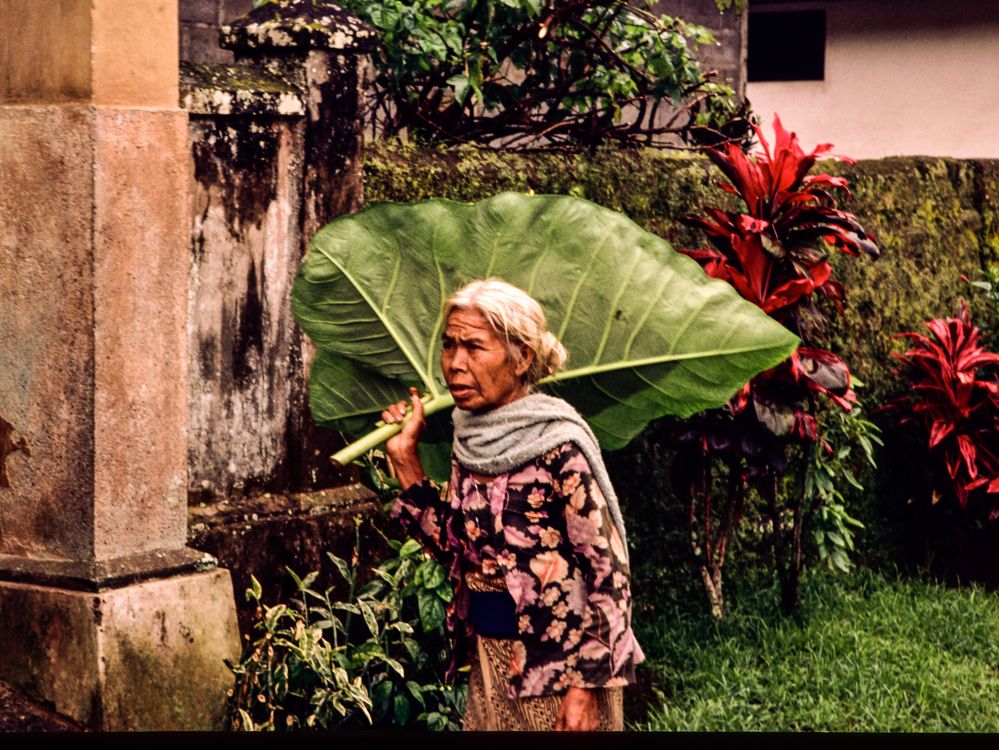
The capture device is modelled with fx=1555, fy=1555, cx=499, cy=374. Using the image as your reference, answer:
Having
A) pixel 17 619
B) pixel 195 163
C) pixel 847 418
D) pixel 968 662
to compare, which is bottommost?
pixel 968 662

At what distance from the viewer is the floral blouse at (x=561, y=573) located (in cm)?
333

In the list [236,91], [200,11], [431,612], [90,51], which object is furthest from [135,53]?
[200,11]

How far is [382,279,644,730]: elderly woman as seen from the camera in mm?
3340

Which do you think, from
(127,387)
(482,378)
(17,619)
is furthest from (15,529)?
(482,378)

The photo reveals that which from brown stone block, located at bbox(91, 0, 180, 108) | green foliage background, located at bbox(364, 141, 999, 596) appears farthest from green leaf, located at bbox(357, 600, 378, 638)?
brown stone block, located at bbox(91, 0, 180, 108)

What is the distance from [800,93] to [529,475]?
11.8m

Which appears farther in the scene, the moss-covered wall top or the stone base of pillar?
the moss-covered wall top

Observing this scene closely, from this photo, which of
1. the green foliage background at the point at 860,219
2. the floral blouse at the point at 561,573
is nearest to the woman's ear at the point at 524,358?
the floral blouse at the point at 561,573

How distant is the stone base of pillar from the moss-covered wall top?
4.97ft

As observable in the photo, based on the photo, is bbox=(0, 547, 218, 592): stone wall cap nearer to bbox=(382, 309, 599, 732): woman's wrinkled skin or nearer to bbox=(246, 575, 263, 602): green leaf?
bbox=(246, 575, 263, 602): green leaf

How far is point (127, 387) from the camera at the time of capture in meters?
4.45

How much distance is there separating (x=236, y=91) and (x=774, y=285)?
200cm

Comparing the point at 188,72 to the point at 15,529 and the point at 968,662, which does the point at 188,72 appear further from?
the point at 968,662

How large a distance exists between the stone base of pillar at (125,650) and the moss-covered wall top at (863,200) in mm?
1515
